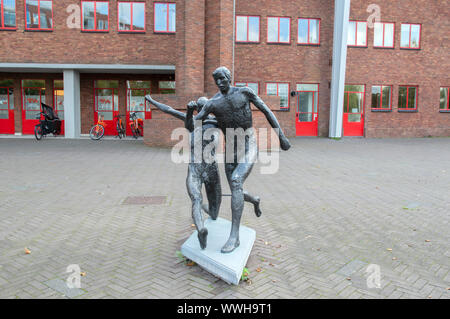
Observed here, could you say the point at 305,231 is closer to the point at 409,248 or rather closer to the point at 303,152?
the point at 409,248

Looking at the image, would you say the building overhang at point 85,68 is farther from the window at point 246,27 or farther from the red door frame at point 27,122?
the window at point 246,27

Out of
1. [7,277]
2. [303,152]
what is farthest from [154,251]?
[303,152]

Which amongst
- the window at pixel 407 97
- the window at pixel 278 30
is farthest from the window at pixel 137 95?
the window at pixel 407 97

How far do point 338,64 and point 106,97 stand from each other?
548 inches

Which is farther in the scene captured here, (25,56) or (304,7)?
(304,7)

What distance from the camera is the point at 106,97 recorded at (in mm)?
22125

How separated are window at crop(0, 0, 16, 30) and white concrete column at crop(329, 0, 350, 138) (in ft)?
59.3

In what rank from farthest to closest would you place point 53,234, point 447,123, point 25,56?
point 447,123
point 25,56
point 53,234

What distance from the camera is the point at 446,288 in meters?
3.40

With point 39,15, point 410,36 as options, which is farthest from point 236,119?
point 410,36

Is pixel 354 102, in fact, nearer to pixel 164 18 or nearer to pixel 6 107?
pixel 164 18

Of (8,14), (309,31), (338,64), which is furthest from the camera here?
(309,31)

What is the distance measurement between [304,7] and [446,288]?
21318 millimetres

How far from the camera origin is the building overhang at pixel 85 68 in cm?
1958
